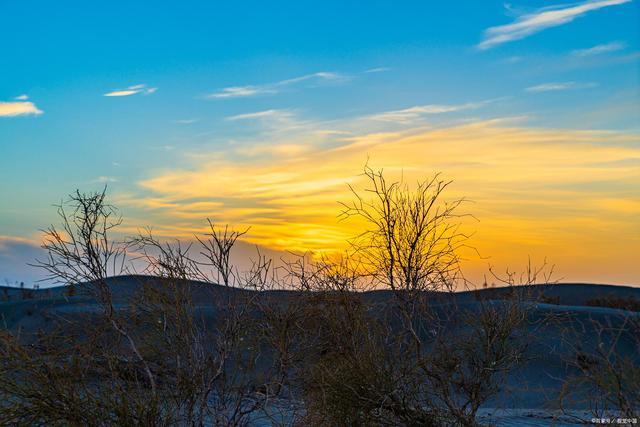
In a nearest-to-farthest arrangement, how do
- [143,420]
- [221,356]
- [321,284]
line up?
[143,420], [221,356], [321,284]

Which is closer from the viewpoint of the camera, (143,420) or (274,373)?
(143,420)

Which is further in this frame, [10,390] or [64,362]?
[64,362]

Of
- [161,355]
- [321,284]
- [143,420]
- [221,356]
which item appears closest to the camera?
[143,420]

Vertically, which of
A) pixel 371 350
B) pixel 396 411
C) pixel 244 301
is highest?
pixel 244 301

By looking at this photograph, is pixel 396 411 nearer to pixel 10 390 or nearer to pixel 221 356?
pixel 221 356

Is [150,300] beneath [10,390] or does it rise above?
above

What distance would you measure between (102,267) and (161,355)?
1.33 meters

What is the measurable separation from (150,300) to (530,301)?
15.8 ft

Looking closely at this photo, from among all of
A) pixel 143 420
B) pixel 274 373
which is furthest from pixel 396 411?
pixel 143 420

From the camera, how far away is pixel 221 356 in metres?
8.48

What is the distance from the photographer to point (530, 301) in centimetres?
949

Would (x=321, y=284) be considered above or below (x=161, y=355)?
above

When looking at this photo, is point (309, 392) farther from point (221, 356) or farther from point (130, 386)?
point (130, 386)

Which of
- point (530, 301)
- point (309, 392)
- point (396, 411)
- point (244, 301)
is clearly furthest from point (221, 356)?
point (530, 301)
